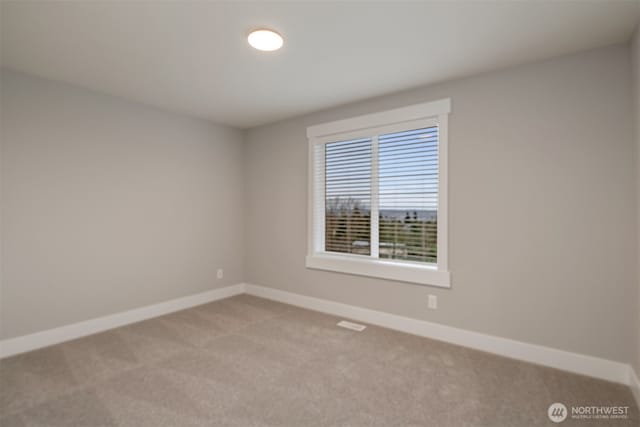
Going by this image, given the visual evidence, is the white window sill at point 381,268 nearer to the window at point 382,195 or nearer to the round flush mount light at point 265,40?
the window at point 382,195

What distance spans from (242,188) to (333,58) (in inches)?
104

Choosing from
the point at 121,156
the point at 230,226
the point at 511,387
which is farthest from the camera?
the point at 230,226

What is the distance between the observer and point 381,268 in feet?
10.9

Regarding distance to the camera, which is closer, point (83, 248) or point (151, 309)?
point (83, 248)

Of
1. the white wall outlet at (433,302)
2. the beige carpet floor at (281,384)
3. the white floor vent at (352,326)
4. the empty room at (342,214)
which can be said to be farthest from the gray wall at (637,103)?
the white floor vent at (352,326)

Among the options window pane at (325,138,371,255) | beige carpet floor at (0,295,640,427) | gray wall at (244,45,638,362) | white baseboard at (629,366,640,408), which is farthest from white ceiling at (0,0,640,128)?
beige carpet floor at (0,295,640,427)

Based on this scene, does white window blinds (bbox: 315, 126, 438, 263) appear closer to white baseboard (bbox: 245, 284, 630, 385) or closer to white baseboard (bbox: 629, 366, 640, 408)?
white baseboard (bbox: 245, 284, 630, 385)

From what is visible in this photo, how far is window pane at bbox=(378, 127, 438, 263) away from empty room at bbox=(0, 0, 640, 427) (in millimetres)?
22

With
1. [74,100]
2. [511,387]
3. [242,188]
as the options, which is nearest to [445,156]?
[511,387]

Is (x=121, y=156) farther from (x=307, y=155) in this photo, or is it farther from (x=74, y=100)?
(x=307, y=155)

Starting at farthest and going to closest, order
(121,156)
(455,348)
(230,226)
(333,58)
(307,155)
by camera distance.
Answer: (230,226)
(307,155)
(121,156)
(455,348)
(333,58)

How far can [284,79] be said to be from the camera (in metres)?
2.93

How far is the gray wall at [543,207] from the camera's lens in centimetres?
225

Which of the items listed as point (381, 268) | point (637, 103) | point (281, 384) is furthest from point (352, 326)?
point (637, 103)
